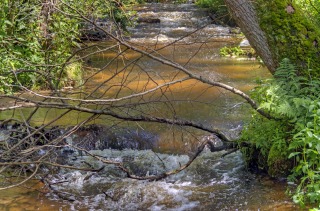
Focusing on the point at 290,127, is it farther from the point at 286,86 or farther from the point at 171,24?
the point at 171,24

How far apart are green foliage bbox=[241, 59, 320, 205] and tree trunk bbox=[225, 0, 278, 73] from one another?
0.90 feet

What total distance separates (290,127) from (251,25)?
50.7 inches

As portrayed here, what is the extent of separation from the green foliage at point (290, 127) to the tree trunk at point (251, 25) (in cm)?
28

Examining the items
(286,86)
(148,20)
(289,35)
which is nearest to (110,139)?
(286,86)

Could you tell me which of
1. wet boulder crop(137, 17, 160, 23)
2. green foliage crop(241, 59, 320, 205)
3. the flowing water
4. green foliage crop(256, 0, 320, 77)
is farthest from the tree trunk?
wet boulder crop(137, 17, 160, 23)

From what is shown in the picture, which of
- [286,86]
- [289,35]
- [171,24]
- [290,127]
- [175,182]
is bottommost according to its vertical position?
[175,182]

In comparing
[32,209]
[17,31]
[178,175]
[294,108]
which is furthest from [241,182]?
[17,31]

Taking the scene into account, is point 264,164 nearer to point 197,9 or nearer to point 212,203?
point 212,203

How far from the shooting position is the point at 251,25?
5.80 m

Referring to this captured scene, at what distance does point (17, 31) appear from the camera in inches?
440

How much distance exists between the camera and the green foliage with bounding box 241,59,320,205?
4863 millimetres

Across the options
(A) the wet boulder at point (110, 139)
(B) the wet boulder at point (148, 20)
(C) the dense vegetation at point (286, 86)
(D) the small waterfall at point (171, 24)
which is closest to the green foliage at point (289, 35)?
(C) the dense vegetation at point (286, 86)

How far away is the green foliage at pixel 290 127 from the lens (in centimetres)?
486

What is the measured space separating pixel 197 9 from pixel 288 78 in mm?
18424
